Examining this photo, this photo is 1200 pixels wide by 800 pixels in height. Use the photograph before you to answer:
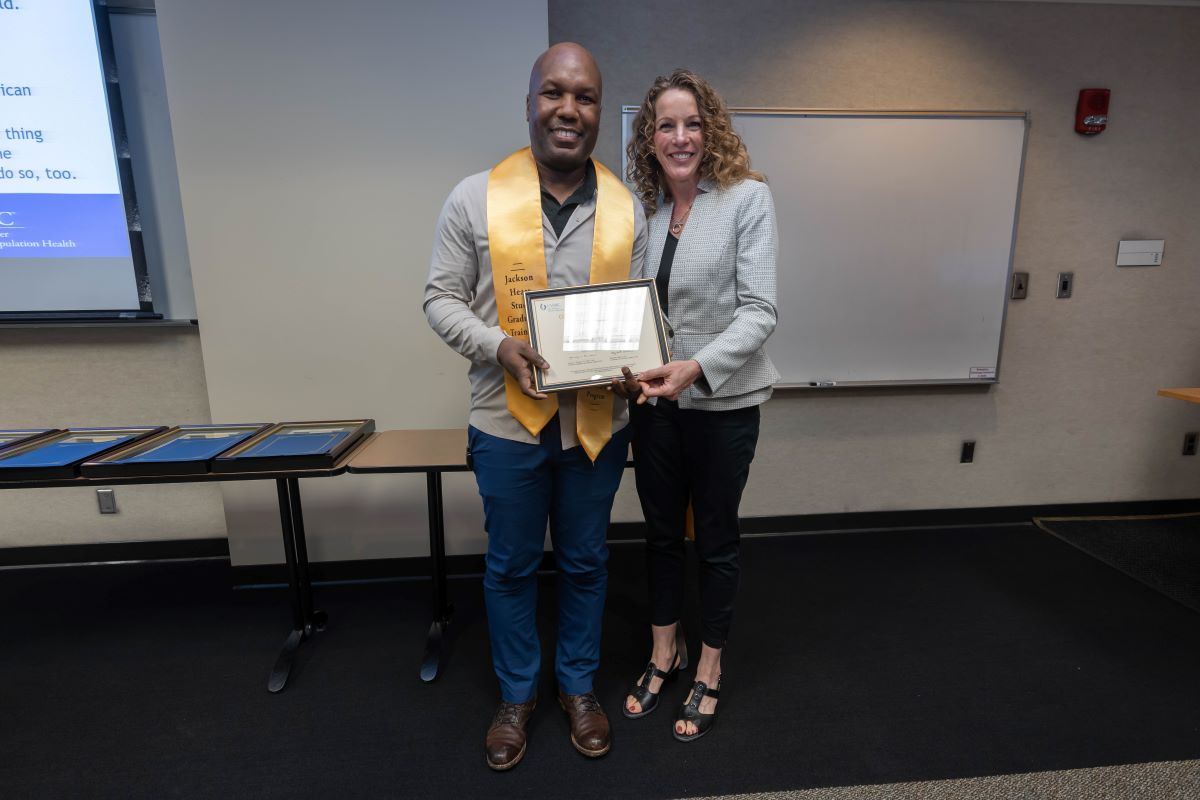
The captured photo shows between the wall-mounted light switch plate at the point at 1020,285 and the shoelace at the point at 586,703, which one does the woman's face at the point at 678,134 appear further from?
the wall-mounted light switch plate at the point at 1020,285

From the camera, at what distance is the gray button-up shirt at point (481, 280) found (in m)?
1.30

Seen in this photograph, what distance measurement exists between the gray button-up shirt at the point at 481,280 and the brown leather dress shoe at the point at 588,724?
0.70 meters

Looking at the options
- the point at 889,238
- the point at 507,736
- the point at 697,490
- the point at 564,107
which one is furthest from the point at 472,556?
the point at 889,238

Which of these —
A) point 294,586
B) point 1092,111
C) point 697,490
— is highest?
point 1092,111

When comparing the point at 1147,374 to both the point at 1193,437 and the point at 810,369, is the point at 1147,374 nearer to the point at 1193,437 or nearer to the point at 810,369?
the point at 1193,437

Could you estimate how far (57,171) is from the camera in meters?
2.03

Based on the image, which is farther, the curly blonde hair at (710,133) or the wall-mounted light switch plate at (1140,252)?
the wall-mounted light switch plate at (1140,252)

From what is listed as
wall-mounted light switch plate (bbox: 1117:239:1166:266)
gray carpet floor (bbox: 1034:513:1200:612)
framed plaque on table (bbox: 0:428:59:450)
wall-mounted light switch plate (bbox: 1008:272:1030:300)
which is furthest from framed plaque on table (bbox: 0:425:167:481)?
wall-mounted light switch plate (bbox: 1117:239:1166:266)

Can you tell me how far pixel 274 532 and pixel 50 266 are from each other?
121cm

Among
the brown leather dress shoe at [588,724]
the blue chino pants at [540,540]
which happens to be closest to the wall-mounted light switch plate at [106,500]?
the blue chino pants at [540,540]


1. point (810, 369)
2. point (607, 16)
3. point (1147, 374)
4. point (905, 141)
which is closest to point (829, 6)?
point (905, 141)

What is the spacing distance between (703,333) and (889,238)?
155 cm

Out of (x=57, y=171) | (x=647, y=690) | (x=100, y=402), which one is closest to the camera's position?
(x=647, y=690)

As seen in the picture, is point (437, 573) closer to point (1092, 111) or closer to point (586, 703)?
point (586, 703)
